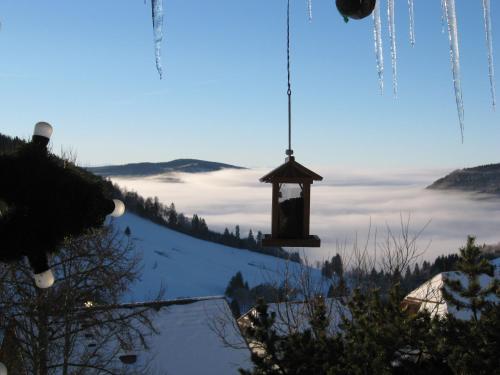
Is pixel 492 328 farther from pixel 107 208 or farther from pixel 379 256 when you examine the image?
pixel 379 256

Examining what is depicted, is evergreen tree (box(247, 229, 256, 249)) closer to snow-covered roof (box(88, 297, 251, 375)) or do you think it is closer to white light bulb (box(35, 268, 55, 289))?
snow-covered roof (box(88, 297, 251, 375))

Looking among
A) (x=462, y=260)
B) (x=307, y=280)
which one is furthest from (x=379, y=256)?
(x=462, y=260)

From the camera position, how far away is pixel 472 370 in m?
3.96

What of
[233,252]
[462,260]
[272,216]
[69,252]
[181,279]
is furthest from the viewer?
[233,252]

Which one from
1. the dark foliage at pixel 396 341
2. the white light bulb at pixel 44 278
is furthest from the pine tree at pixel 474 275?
the white light bulb at pixel 44 278

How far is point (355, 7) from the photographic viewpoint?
185 cm

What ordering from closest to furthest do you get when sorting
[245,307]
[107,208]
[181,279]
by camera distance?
[107,208]
[245,307]
[181,279]

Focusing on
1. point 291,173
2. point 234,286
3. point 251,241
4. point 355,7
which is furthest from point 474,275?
point 251,241

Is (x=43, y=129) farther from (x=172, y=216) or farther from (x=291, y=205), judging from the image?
(x=172, y=216)

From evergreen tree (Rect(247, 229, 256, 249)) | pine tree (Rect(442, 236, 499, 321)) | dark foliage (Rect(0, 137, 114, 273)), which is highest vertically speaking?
dark foliage (Rect(0, 137, 114, 273))

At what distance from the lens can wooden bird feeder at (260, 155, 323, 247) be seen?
4.26 meters

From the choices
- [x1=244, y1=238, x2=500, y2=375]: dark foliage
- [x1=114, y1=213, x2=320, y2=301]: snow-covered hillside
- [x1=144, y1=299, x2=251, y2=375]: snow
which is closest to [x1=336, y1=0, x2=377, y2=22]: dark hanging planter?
[x1=244, y1=238, x2=500, y2=375]: dark foliage

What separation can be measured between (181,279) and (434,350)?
67.8 meters

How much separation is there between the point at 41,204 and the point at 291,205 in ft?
9.63
